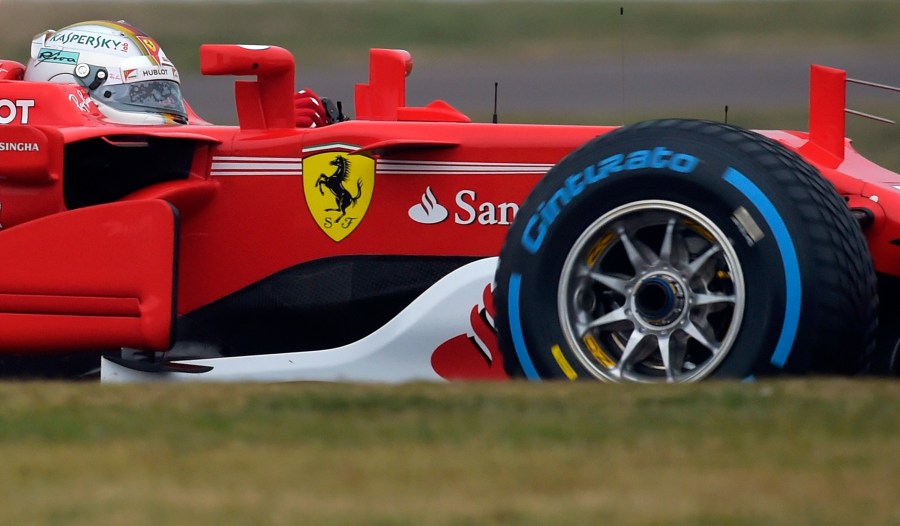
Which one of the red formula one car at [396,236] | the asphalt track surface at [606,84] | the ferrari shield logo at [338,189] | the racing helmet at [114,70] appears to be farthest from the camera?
the asphalt track surface at [606,84]

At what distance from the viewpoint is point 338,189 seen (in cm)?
546

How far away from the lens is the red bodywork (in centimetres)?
535

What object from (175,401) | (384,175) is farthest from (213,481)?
(384,175)

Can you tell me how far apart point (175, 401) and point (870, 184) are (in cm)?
248

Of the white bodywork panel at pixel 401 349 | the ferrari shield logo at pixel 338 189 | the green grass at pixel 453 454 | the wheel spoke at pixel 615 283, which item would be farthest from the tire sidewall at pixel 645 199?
the ferrari shield logo at pixel 338 189

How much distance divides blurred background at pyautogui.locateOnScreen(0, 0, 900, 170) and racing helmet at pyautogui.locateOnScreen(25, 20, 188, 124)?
43.2ft

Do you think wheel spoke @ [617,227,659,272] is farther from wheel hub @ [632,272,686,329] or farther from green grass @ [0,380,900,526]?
green grass @ [0,380,900,526]

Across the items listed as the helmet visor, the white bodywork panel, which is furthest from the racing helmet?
the white bodywork panel

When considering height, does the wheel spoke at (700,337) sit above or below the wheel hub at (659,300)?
below

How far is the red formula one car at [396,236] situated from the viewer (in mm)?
4570

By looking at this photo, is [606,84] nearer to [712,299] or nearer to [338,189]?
[338,189]

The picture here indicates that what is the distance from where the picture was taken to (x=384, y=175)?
5.41 meters

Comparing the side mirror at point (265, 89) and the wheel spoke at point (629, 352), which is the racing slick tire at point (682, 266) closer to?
the wheel spoke at point (629, 352)

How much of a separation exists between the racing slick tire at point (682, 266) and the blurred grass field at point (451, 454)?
29 centimetres
